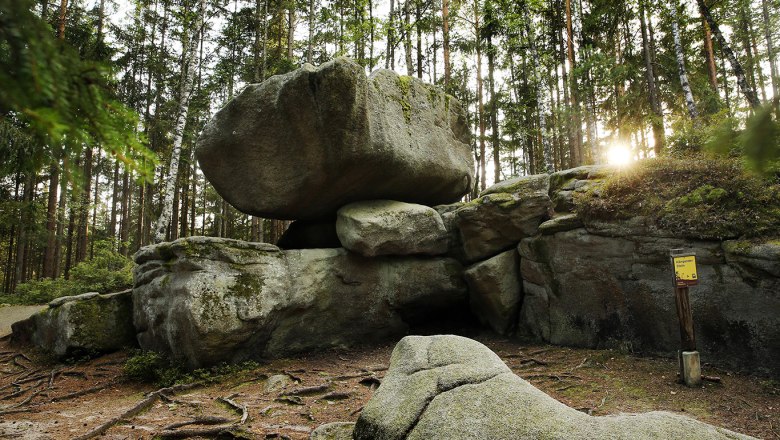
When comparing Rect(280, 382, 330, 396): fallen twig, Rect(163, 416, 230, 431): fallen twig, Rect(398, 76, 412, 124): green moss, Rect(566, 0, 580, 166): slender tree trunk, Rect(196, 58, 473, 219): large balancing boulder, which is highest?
Rect(566, 0, 580, 166): slender tree trunk

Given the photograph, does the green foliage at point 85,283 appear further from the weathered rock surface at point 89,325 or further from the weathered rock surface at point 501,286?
the weathered rock surface at point 501,286

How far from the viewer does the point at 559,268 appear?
855cm

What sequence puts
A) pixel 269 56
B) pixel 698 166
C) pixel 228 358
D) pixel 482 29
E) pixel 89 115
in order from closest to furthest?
1. pixel 89 115
2. pixel 698 166
3. pixel 228 358
4. pixel 482 29
5. pixel 269 56

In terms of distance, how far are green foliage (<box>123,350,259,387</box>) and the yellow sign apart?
25.5 feet

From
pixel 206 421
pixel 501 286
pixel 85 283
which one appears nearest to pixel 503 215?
pixel 501 286

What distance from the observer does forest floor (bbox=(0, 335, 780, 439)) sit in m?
5.29

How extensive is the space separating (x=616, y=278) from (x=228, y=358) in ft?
25.7

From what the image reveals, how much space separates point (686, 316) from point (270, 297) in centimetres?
747

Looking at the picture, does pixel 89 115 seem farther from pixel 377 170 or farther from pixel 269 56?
pixel 269 56

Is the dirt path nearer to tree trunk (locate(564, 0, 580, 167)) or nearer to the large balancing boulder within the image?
the large balancing boulder

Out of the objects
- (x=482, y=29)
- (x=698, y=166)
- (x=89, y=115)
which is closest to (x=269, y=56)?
(x=482, y=29)

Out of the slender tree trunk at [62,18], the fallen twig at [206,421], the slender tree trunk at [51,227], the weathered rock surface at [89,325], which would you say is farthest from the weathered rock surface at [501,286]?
the slender tree trunk at [62,18]

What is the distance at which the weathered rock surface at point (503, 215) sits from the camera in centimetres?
940

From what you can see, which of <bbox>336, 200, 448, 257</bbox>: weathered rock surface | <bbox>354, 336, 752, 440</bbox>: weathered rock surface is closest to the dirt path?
<bbox>336, 200, 448, 257</bbox>: weathered rock surface
